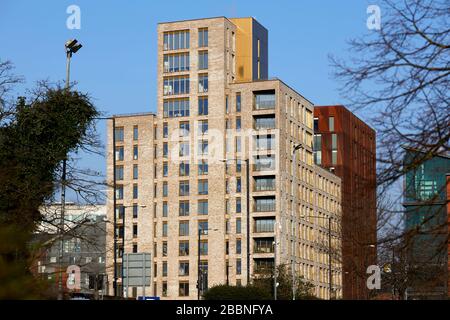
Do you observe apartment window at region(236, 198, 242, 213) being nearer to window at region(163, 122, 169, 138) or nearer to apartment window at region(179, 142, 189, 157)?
apartment window at region(179, 142, 189, 157)

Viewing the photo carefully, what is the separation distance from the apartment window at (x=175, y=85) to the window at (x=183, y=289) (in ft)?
83.2

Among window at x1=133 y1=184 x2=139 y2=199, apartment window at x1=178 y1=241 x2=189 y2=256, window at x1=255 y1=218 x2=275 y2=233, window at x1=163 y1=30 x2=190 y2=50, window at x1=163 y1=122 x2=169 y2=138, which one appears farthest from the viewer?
window at x1=133 y1=184 x2=139 y2=199

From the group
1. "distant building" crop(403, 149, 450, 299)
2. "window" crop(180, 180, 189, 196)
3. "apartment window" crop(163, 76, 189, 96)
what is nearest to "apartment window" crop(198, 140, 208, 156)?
"window" crop(180, 180, 189, 196)

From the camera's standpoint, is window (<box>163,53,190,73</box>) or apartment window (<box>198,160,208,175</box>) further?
window (<box>163,53,190,73</box>)

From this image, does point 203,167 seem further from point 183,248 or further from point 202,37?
point 202,37

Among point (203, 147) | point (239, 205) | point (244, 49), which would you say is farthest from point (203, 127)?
point (239, 205)

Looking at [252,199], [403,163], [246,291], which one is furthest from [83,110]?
[252,199]

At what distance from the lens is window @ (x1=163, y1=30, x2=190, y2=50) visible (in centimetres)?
13600

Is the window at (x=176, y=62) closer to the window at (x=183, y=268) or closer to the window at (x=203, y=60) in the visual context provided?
the window at (x=203, y=60)

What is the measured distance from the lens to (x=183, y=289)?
13125 cm

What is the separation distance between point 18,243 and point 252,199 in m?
110

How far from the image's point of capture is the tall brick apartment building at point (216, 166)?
127m

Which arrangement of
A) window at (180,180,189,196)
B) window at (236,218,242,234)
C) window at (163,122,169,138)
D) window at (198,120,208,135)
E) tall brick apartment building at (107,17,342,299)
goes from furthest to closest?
window at (163,122,169,138), window at (180,180,189,196), window at (198,120,208,135), window at (236,218,242,234), tall brick apartment building at (107,17,342,299)

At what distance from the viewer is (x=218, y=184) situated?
13225 cm
